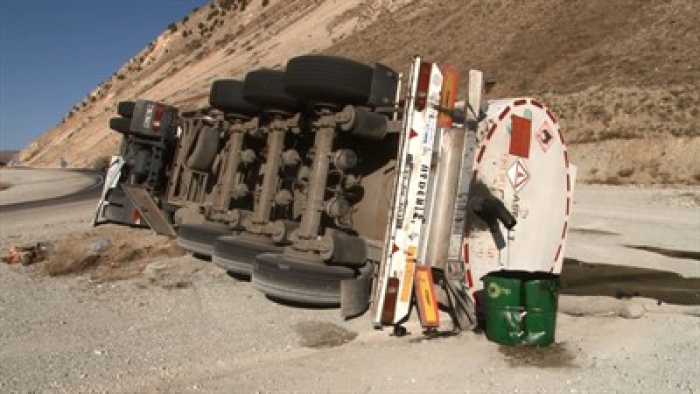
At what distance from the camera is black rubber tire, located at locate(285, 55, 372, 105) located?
6027mm

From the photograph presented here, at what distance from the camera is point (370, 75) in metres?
6.21

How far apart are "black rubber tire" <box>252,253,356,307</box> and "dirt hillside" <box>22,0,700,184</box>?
649 inches

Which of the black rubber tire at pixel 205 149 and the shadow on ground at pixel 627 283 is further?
the black rubber tire at pixel 205 149

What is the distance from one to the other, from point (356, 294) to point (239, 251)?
160 cm

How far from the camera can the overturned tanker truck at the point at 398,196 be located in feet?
18.8

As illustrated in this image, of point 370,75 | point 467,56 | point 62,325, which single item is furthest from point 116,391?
point 467,56

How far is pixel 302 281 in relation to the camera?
578 cm

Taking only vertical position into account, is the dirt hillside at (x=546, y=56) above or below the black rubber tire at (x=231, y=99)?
above

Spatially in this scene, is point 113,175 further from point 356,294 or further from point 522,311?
point 522,311

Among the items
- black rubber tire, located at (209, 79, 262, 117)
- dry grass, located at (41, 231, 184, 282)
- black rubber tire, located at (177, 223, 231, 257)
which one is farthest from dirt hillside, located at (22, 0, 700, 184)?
black rubber tire, located at (177, 223, 231, 257)

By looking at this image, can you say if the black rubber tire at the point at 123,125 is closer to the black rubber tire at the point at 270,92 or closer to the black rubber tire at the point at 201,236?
the black rubber tire at the point at 201,236

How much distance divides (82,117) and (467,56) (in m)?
49.7

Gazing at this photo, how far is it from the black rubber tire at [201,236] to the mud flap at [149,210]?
72.7 inches

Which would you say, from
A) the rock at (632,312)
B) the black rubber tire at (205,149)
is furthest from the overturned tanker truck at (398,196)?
the black rubber tire at (205,149)
